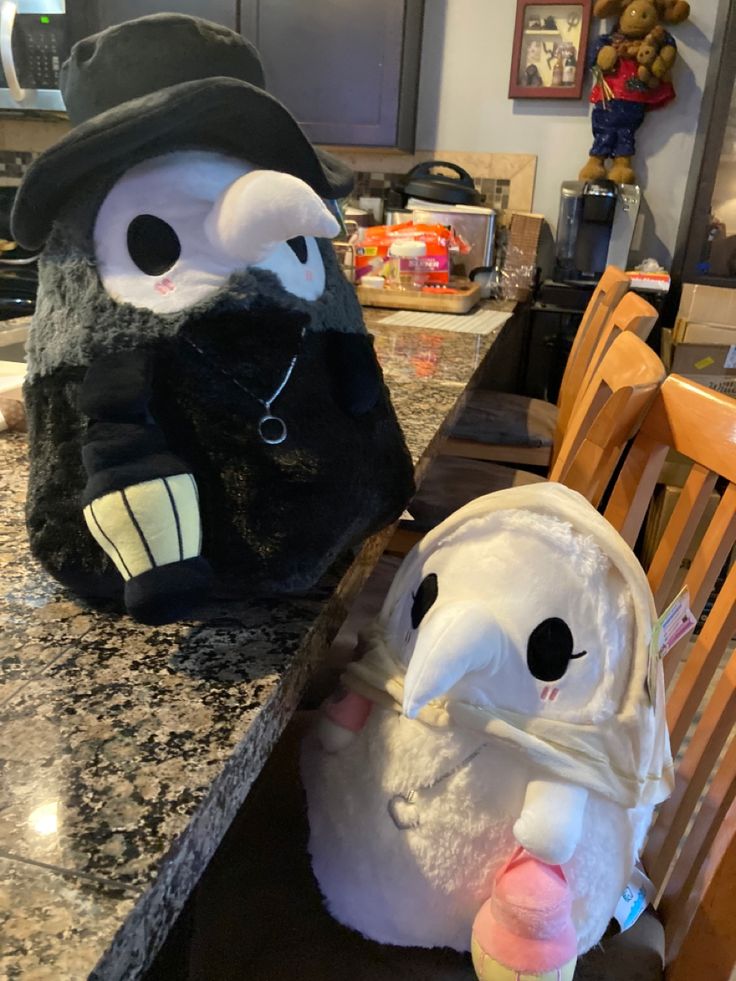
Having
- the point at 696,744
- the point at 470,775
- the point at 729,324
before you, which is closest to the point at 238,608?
the point at 470,775

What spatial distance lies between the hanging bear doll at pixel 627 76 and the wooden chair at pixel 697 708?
79.2 inches

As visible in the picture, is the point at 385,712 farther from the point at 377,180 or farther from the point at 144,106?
the point at 377,180

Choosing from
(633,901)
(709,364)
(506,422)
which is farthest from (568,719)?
(709,364)

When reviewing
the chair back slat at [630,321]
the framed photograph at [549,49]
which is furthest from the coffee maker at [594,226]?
the chair back slat at [630,321]

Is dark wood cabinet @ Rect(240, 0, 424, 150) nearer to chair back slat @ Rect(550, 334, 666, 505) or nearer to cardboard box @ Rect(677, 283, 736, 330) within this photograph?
cardboard box @ Rect(677, 283, 736, 330)

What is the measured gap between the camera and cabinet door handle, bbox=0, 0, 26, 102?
236 cm

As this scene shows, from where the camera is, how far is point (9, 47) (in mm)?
2402

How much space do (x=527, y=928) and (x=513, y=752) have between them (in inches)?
4.6

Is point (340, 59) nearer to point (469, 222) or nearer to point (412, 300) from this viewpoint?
point (469, 222)

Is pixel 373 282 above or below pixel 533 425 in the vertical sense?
above

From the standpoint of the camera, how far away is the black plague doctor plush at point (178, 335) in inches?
17.3

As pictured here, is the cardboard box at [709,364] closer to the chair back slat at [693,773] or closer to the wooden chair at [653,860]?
the wooden chair at [653,860]

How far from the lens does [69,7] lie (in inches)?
95.7

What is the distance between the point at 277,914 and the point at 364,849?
15cm
